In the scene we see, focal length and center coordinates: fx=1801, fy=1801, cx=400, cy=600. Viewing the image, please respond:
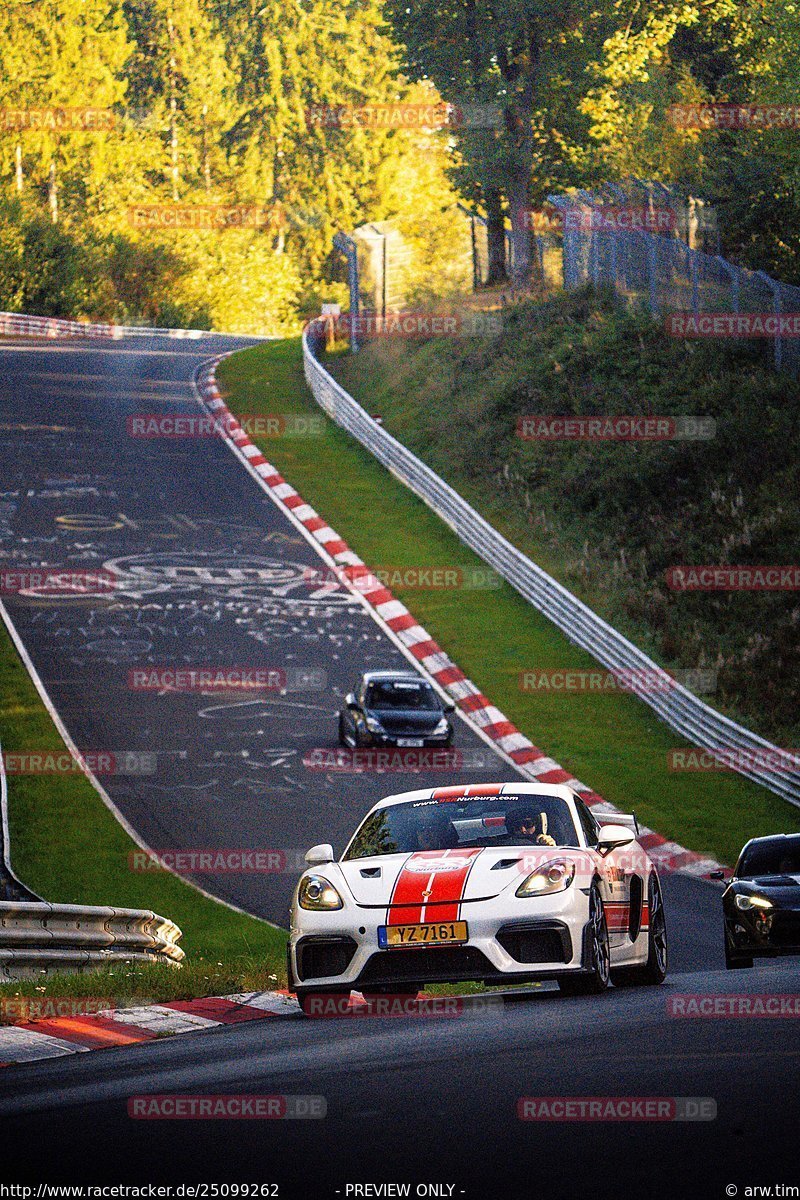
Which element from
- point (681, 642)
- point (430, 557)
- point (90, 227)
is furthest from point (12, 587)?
point (90, 227)

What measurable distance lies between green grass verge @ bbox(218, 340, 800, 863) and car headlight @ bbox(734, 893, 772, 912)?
22.7 ft

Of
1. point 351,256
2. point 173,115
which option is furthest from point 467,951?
point 173,115

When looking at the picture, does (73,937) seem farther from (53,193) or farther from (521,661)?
(53,193)

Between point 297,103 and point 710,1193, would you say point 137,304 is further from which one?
point 710,1193

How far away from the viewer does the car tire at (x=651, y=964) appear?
1193 centimetres

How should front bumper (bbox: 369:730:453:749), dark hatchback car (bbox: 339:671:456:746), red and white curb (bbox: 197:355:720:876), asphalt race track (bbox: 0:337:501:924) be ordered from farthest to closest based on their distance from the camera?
dark hatchback car (bbox: 339:671:456:746) → front bumper (bbox: 369:730:453:749) → asphalt race track (bbox: 0:337:501:924) → red and white curb (bbox: 197:355:720:876)

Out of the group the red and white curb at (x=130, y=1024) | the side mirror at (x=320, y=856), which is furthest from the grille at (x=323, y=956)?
the side mirror at (x=320, y=856)

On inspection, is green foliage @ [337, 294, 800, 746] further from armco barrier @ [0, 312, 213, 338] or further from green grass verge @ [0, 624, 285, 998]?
armco barrier @ [0, 312, 213, 338]

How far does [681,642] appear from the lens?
30297 mm

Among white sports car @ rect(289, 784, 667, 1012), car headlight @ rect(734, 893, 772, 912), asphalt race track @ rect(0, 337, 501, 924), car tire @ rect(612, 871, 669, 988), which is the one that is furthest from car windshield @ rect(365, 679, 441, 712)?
white sports car @ rect(289, 784, 667, 1012)

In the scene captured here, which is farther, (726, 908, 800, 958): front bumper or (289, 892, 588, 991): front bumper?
(726, 908, 800, 958): front bumper

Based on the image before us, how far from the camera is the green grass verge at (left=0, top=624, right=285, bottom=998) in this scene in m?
13.9

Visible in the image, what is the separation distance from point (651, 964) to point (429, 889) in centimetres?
245

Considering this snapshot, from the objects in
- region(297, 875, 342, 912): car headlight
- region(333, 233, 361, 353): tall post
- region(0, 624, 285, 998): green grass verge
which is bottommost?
region(0, 624, 285, 998): green grass verge
